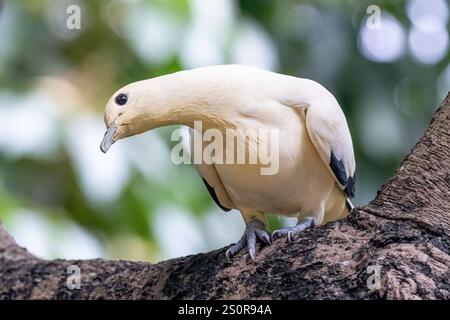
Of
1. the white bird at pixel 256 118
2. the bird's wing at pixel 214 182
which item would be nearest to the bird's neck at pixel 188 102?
the white bird at pixel 256 118

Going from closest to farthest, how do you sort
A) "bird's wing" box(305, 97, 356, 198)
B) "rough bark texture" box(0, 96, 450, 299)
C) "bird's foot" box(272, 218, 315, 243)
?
1. "rough bark texture" box(0, 96, 450, 299)
2. "bird's foot" box(272, 218, 315, 243)
3. "bird's wing" box(305, 97, 356, 198)

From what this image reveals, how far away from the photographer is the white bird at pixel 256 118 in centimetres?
310

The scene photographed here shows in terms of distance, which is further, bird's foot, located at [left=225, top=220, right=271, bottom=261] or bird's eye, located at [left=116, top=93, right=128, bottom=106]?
bird's eye, located at [left=116, top=93, right=128, bottom=106]

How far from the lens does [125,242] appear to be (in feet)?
18.2

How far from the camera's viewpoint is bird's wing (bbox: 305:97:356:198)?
10.5 ft

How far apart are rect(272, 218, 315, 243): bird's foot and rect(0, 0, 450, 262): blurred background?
46.8 inches

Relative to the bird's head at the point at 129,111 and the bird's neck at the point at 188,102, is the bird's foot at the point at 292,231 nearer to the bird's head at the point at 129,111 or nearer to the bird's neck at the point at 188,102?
the bird's neck at the point at 188,102

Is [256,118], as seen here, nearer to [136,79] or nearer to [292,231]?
[292,231]

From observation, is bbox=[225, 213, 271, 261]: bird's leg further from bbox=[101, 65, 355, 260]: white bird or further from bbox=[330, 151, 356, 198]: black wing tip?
bbox=[330, 151, 356, 198]: black wing tip

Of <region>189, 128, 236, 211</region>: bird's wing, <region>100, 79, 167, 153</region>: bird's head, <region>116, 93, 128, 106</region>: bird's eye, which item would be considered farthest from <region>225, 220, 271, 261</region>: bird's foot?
<region>116, 93, 128, 106</region>: bird's eye

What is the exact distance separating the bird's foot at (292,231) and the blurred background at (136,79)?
1188mm

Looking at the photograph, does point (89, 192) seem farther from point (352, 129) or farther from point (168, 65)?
point (352, 129)
